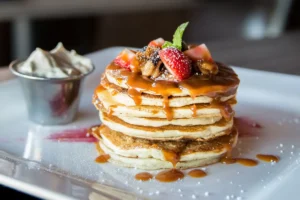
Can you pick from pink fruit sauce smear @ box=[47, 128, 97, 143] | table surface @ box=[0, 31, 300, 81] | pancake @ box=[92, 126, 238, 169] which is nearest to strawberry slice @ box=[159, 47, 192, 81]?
pancake @ box=[92, 126, 238, 169]

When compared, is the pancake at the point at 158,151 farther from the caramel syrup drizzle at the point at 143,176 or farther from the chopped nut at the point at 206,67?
the chopped nut at the point at 206,67

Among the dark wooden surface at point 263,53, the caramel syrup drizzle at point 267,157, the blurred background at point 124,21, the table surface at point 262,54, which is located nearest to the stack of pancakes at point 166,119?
the caramel syrup drizzle at point 267,157

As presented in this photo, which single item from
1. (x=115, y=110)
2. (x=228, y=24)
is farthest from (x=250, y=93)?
(x=228, y=24)

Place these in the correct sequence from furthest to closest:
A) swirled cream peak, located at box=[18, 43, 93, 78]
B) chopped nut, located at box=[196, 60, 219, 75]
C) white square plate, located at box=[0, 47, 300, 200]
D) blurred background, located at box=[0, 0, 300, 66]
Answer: blurred background, located at box=[0, 0, 300, 66], swirled cream peak, located at box=[18, 43, 93, 78], chopped nut, located at box=[196, 60, 219, 75], white square plate, located at box=[0, 47, 300, 200]

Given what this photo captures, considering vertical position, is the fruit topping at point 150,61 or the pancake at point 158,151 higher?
the fruit topping at point 150,61

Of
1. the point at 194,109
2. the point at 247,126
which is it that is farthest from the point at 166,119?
the point at 247,126

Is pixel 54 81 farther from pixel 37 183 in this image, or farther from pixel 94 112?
pixel 37 183

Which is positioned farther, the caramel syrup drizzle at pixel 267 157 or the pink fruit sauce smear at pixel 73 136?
the pink fruit sauce smear at pixel 73 136

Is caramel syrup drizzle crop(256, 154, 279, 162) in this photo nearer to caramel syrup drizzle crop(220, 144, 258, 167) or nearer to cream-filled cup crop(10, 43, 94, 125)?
caramel syrup drizzle crop(220, 144, 258, 167)

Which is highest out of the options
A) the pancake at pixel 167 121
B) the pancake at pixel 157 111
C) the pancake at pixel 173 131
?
the pancake at pixel 157 111
